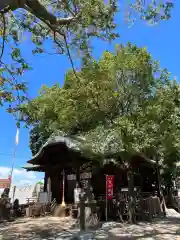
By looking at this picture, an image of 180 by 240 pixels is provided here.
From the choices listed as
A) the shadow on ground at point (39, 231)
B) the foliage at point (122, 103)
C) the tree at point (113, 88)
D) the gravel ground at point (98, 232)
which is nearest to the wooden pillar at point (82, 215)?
the gravel ground at point (98, 232)

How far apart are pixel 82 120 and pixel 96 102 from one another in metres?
1.65

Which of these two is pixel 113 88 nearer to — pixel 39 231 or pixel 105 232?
pixel 105 232

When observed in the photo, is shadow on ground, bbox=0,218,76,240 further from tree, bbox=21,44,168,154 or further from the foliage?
tree, bbox=21,44,168,154

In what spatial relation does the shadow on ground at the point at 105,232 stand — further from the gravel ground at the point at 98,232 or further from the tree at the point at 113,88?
the tree at the point at 113,88

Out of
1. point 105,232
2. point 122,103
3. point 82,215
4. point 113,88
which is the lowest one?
point 105,232

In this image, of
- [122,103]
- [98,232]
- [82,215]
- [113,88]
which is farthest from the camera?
[122,103]

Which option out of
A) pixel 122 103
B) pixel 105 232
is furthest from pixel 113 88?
pixel 105 232

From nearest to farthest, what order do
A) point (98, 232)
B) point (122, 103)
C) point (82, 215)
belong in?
point (98, 232), point (82, 215), point (122, 103)

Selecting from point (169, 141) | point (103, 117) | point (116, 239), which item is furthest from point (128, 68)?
point (116, 239)

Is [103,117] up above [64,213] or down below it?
above

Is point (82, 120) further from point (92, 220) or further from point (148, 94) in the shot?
point (92, 220)

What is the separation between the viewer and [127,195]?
13.5 meters

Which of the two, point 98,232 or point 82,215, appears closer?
point 98,232

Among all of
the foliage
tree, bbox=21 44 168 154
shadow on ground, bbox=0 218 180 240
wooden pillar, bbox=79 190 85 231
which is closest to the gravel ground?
shadow on ground, bbox=0 218 180 240
